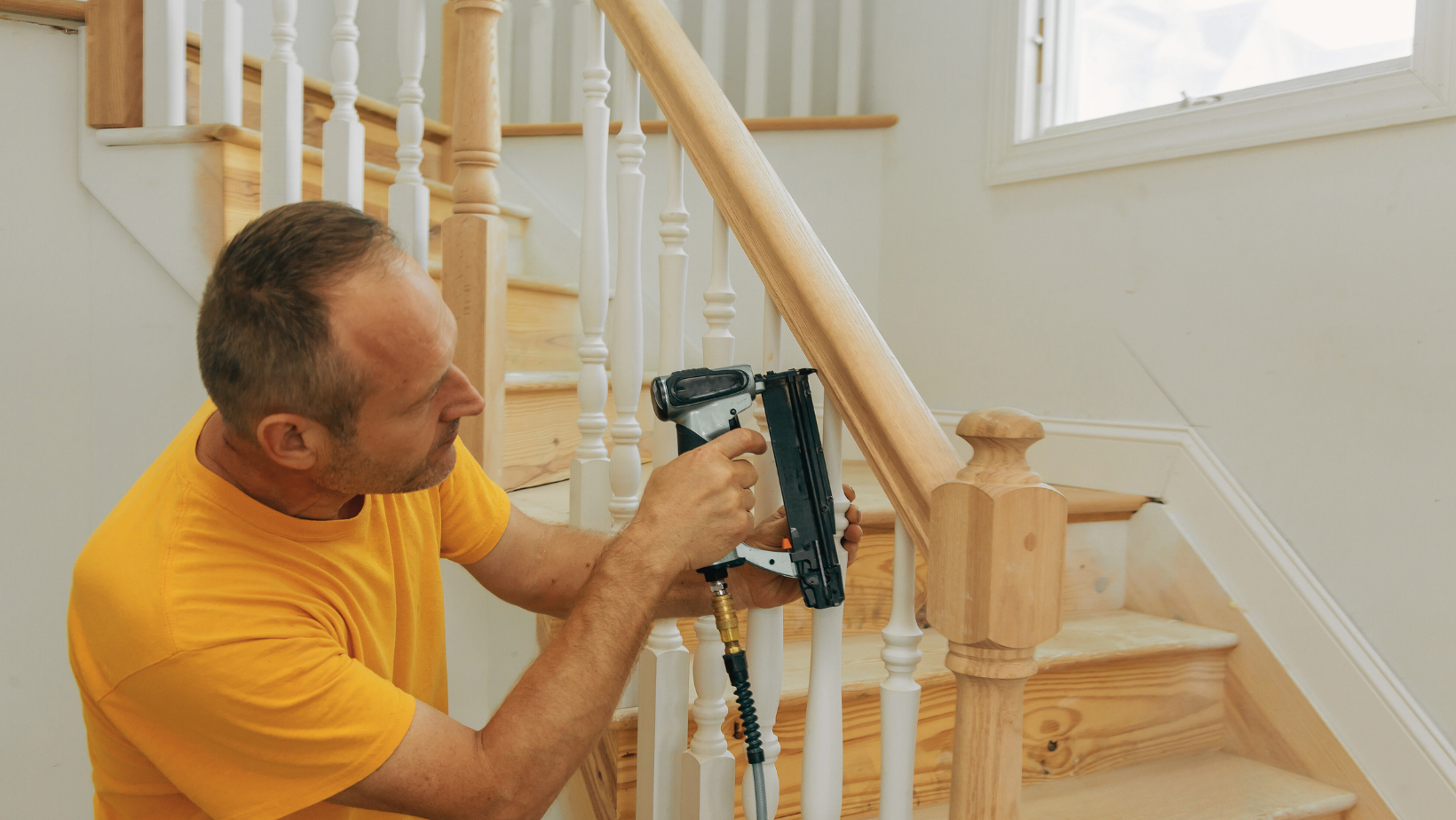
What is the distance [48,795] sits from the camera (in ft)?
5.33

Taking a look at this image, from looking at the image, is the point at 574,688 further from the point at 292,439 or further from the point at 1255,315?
the point at 1255,315

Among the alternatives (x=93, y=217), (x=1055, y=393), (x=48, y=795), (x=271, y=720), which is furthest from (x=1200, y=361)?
(x=48, y=795)

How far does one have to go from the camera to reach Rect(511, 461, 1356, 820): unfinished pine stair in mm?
1263

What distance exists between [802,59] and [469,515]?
177cm

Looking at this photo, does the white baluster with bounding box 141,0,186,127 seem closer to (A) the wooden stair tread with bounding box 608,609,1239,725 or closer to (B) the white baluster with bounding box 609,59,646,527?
(B) the white baluster with bounding box 609,59,646,527

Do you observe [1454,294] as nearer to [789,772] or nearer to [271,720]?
[789,772]

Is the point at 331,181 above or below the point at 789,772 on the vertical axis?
above

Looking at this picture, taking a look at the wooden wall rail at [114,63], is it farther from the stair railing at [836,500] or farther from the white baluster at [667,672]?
the white baluster at [667,672]

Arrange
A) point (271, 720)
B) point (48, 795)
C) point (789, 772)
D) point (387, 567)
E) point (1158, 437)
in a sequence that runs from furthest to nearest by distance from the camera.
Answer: point (1158, 437) < point (48, 795) < point (789, 772) < point (387, 567) < point (271, 720)

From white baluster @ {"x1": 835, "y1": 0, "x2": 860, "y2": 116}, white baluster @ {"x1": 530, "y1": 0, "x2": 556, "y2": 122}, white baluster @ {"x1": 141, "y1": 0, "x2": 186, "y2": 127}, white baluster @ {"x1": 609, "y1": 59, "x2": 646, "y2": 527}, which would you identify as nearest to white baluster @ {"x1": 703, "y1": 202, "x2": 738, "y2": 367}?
white baluster @ {"x1": 609, "y1": 59, "x2": 646, "y2": 527}

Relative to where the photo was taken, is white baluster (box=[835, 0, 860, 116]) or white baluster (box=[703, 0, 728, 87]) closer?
white baluster (box=[835, 0, 860, 116])

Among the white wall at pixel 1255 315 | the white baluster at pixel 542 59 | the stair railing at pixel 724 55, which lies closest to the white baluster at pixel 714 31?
the stair railing at pixel 724 55

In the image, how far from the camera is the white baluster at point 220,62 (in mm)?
1497

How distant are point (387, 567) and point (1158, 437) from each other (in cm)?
142
